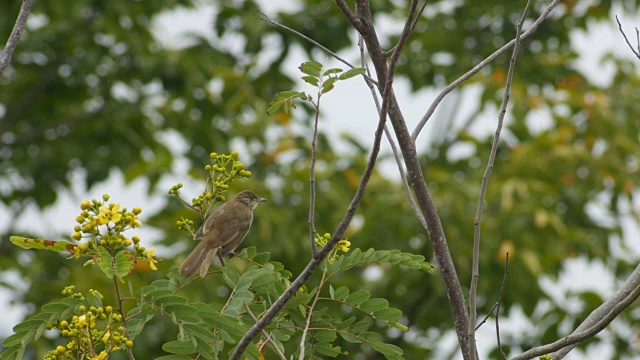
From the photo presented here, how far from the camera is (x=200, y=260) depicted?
3.60m

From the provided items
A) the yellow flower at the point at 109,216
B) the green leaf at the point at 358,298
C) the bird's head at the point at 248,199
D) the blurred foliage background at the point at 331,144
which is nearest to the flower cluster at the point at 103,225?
the yellow flower at the point at 109,216

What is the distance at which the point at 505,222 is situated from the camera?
26.9 feet

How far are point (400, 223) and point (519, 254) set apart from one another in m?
1.05

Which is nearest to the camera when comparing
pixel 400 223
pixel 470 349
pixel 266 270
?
pixel 470 349

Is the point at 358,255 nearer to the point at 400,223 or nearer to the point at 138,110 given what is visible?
the point at 400,223

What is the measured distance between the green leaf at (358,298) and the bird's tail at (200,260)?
52 cm

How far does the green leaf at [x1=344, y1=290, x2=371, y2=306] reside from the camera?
326 centimetres

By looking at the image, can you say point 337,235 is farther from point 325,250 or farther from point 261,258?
point 261,258

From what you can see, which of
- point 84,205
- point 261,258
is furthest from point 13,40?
point 261,258

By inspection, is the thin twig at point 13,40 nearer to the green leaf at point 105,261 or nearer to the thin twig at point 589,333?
the green leaf at point 105,261

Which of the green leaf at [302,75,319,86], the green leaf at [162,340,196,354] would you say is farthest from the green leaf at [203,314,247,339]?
the green leaf at [302,75,319,86]

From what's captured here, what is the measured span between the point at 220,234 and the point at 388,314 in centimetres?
94

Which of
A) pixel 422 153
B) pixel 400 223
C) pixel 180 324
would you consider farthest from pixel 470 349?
pixel 422 153

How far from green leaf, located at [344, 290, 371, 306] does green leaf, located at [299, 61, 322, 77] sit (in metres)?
0.77
